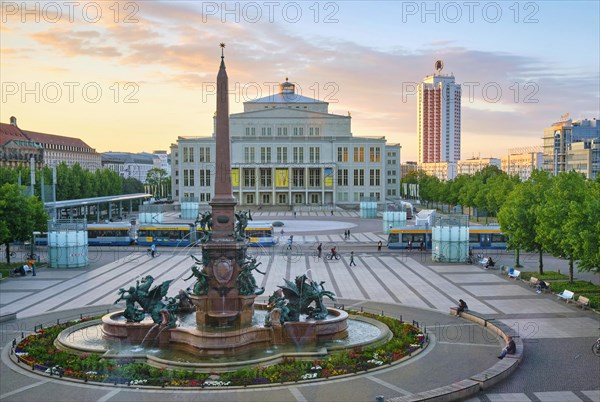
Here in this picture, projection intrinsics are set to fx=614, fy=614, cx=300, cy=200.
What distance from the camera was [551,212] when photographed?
113 ft

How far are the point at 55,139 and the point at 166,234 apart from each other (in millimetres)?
105668

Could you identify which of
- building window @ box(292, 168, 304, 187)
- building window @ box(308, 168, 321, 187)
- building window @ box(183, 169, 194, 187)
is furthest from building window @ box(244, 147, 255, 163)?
building window @ box(308, 168, 321, 187)

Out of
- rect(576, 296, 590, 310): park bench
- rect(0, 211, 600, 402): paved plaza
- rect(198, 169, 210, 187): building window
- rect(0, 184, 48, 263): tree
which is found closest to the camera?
rect(0, 211, 600, 402): paved plaza

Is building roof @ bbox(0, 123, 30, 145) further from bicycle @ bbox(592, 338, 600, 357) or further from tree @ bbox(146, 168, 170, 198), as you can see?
bicycle @ bbox(592, 338, 600, 357)

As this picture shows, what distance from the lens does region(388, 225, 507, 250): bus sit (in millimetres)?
54188

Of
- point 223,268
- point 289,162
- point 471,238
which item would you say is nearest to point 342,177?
point 289,162

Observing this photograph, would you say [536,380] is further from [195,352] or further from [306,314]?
[195,352]

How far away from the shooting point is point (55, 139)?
15062 centimetres

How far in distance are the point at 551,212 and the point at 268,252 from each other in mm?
25498

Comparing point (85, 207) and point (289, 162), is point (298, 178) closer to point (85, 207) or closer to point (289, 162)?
point (289, 162)

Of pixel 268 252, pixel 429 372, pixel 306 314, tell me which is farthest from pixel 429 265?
pixel 429 372

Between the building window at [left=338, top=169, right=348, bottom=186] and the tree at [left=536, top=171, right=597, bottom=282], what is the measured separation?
7460 centimetres

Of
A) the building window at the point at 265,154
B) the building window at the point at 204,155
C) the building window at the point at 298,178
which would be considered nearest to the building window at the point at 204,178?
the building window at the point at 204,155

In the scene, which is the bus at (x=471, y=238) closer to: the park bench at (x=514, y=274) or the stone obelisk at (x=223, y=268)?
the park bench at (x=514, y=274)
